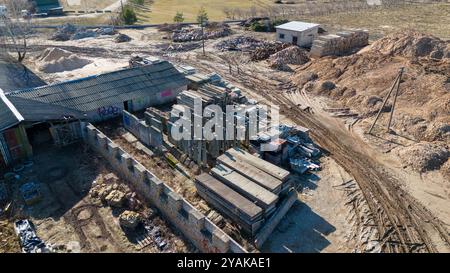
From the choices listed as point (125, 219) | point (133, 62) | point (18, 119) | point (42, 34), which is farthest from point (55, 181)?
point (42, 34)

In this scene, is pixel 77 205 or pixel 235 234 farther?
pixel 77 205

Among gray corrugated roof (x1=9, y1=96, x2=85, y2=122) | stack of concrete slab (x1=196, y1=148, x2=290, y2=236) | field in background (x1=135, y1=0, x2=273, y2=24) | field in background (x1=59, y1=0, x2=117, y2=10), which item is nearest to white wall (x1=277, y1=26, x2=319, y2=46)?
field in background (x1=135, y1=0, x2=273, y2=24)

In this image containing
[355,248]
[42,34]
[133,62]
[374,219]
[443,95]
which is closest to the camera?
[355,248]

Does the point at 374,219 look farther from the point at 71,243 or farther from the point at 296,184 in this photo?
the point at 71,243

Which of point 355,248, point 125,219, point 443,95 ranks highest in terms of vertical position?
point 443,95

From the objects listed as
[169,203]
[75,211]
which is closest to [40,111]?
[75,211]
